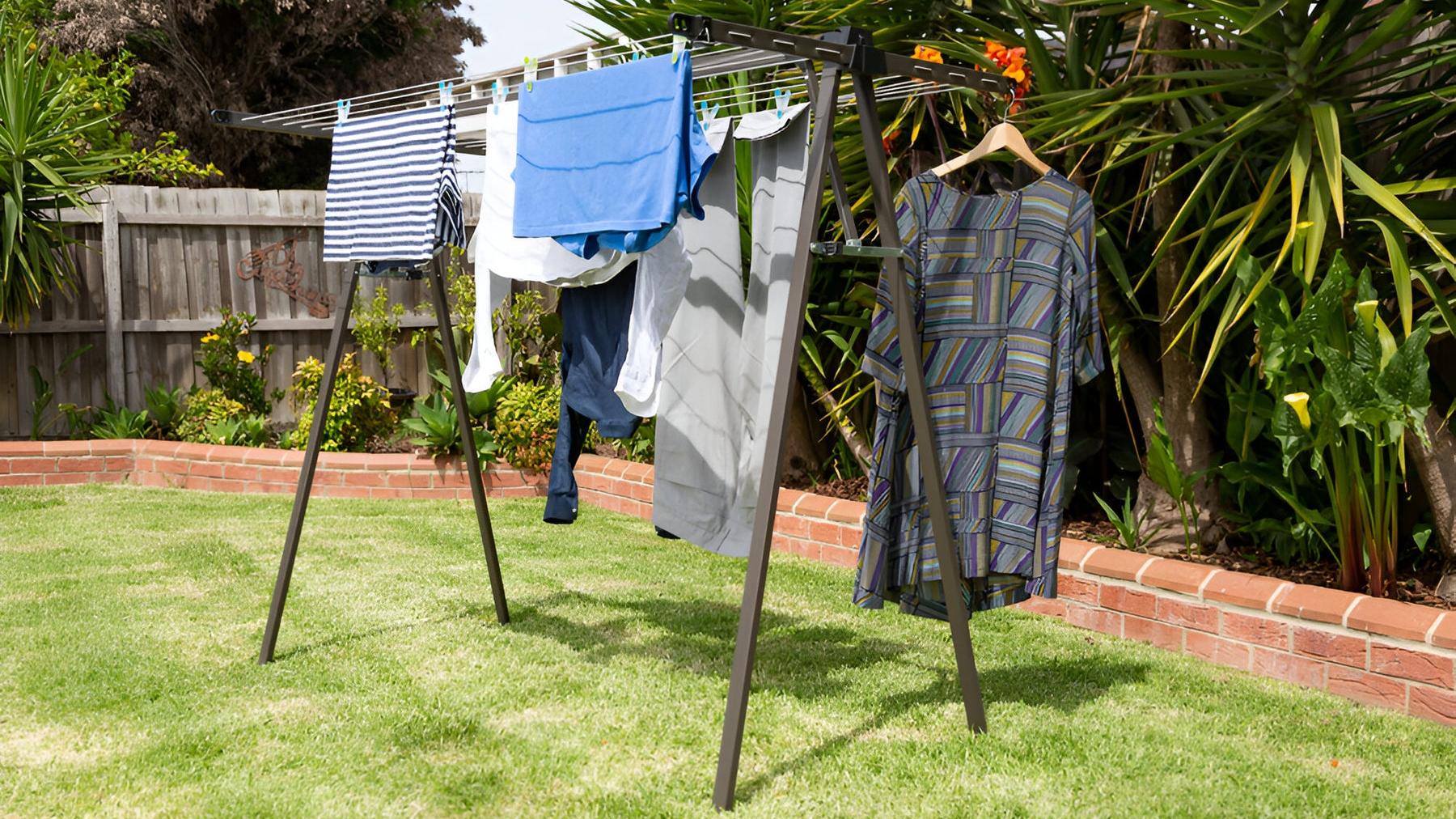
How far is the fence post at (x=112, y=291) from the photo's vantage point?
7867 millimetres

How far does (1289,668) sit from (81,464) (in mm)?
6462

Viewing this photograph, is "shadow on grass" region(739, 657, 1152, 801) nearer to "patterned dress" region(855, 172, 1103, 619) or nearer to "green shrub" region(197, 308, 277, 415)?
"patterned dress" region(855, 172, 1103, 619)

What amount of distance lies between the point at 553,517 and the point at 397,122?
1255mm

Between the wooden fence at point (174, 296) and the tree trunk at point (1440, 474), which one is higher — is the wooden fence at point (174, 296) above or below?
above

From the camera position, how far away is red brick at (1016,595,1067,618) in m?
4.30

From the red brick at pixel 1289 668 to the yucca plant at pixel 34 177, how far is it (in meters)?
6.62

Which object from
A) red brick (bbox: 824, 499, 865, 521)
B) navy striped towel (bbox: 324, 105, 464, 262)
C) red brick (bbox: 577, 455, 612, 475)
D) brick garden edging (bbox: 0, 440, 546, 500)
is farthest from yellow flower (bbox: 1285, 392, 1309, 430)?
brick garden edging (bbox: 0, 440, 546, 500)

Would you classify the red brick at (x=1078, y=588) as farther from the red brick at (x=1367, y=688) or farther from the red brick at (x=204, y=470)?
the red brick at (x=204, y=470)

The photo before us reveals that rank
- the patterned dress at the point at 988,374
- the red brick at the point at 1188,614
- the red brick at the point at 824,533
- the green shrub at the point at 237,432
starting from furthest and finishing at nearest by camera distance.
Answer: the green shrub at the point at 237,432
the red brick at the point at 824,533
the red brick at the point at 1188,614
the patterned dress at the point at 988,374

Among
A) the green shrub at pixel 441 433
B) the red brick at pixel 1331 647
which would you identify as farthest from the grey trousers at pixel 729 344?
the green shrub at pixel 441 433

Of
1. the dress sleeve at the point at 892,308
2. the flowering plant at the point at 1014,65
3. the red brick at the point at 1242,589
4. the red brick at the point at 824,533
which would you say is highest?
the flowering plant at the point at 1014,65

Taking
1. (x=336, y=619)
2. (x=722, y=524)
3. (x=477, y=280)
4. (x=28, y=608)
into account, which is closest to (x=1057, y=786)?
(x=722, y=524)

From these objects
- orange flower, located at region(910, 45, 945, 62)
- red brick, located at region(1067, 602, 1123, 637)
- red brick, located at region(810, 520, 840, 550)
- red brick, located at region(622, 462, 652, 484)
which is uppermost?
orange flower, located at region(910, 45, 945, 62)

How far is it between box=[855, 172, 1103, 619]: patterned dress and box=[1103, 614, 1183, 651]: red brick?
0.86 metres
